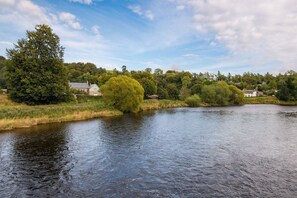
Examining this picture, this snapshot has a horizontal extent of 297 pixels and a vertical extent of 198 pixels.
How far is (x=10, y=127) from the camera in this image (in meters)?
31.0

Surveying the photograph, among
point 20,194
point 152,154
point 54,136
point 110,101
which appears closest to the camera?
point 20,194

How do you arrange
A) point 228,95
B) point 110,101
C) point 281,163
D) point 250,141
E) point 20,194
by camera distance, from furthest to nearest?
1. point 228,95
2. point 110,101
3. point 250,141
4. point 281,163
5. point 20,194

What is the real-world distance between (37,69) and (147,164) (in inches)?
1594

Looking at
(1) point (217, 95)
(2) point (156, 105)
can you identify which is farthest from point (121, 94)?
(1) point (217, 95)

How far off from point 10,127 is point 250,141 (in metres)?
31.0

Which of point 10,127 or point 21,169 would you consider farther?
point 10,127

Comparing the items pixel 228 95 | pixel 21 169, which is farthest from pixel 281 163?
pixel 228 95

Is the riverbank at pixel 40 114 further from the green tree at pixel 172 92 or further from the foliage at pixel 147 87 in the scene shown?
the green tree at pixel 172 92

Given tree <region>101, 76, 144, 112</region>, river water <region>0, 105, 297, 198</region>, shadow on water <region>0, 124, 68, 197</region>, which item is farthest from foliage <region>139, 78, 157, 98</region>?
shadow on water <region>0, 124, 68, 197</region>

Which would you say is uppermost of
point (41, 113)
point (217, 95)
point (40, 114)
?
point (217, 95)

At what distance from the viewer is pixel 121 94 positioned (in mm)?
53656

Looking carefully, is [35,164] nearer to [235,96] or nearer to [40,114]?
[40,114]

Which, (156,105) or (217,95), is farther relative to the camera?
(217,95)

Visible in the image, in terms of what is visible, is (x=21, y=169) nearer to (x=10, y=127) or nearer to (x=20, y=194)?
(x=20, y=194)
